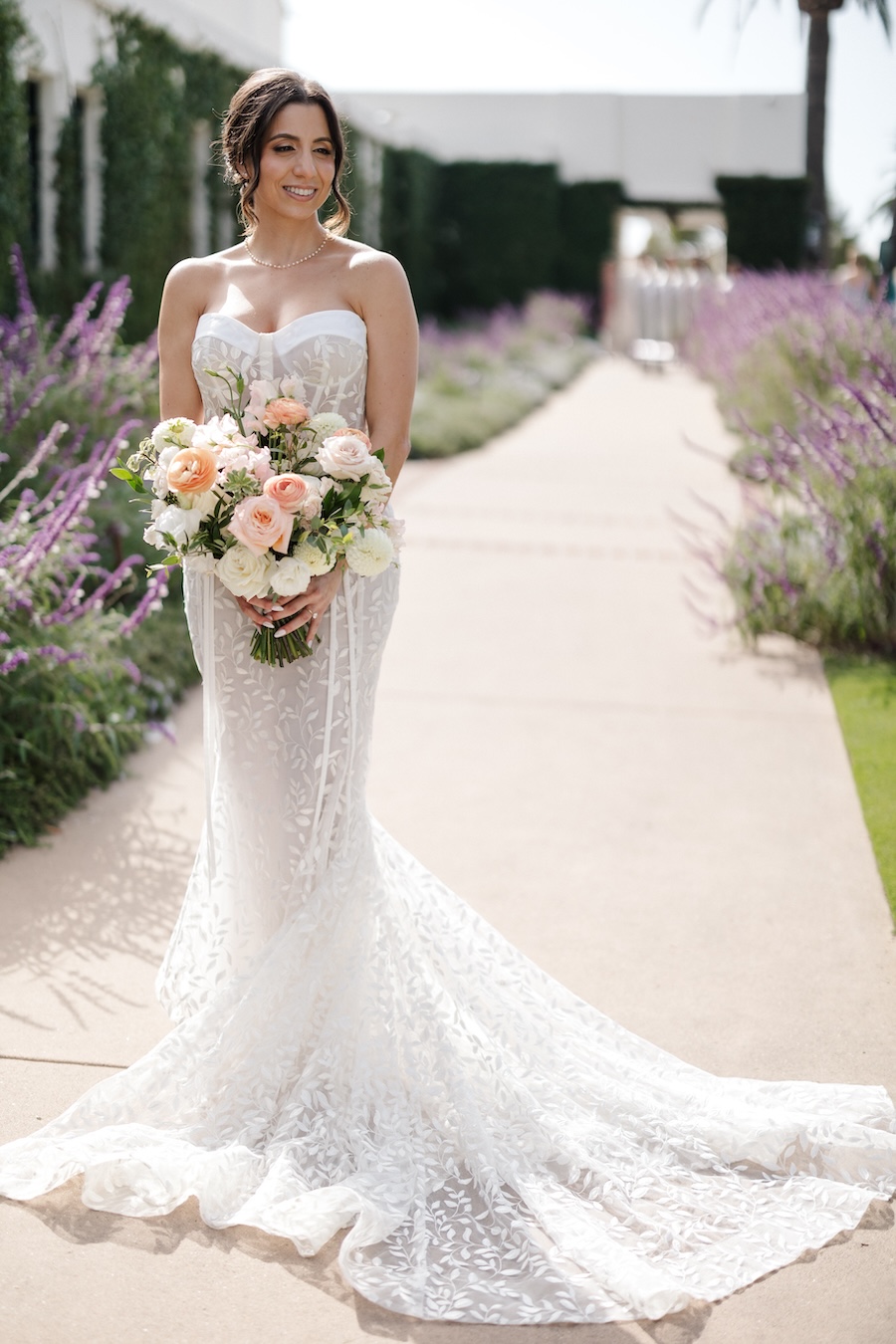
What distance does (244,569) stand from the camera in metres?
2.68

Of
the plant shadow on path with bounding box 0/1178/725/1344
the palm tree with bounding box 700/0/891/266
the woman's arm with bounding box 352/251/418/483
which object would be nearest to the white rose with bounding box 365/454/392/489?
the woman's arm with bounding box 352/251/418/483

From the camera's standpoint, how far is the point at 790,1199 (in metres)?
2.69

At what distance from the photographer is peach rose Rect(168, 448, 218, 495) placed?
262 cm

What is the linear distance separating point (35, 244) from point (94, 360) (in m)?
5.11

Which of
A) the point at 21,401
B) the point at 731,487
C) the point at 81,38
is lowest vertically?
the point at 731,487

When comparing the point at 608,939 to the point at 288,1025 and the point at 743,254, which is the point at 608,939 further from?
the point at 743,254

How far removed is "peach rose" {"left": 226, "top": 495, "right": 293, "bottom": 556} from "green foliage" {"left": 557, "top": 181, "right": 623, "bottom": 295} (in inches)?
1239

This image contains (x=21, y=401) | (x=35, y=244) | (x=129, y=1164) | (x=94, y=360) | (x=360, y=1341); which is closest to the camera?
(x=360, y=1341)

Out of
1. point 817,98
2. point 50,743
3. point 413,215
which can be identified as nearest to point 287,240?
point 50,743

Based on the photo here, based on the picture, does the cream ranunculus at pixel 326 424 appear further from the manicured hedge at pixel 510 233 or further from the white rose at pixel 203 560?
the manicured hedge at pixel 510 233

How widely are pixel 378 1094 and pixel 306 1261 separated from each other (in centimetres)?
42

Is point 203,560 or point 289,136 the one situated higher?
point 289,136

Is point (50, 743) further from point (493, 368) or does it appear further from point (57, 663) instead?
point (493, 368)

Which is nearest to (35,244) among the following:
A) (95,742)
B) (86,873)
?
(95,742)
